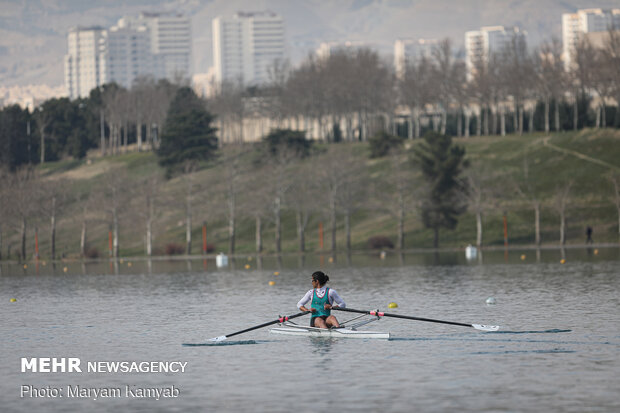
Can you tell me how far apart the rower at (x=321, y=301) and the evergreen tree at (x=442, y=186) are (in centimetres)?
7483

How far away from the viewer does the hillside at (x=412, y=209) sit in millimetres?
111312

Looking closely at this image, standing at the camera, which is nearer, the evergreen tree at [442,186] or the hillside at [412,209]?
the evergreen tree at [442,186]

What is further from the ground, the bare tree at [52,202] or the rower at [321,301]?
the bare tree at [52,202]

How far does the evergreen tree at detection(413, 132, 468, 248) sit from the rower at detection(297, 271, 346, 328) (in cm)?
7483

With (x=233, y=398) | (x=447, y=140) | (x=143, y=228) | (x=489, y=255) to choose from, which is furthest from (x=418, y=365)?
(x=143, y=228)

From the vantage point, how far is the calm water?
23.7 meters

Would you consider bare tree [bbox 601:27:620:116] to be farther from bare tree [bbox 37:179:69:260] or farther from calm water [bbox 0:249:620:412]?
calm water [bbox 0:249:620:412]

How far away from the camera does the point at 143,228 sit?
125750mm

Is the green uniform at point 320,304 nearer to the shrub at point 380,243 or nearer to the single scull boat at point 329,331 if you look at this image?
the single scull boat at point 329,331

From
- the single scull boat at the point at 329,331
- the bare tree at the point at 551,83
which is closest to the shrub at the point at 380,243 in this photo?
the bare tree at the point at 551,83

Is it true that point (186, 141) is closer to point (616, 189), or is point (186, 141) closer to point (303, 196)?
point (303, 196)

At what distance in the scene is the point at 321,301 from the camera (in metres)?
35.0

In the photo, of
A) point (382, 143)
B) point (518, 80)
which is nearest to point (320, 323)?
point (382, 143)

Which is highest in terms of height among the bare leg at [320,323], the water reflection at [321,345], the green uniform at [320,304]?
the green uniform at [320,304]
